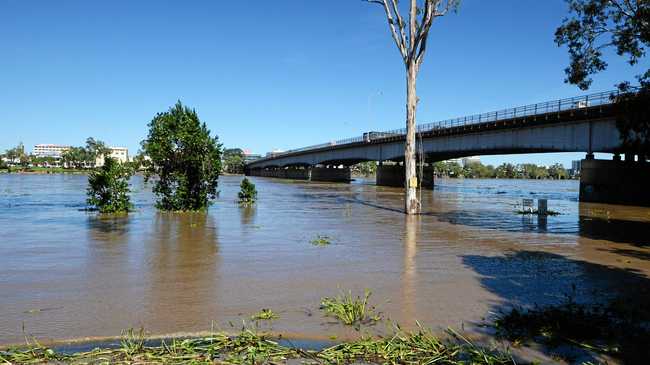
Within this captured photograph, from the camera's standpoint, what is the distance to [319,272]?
31.1 ft

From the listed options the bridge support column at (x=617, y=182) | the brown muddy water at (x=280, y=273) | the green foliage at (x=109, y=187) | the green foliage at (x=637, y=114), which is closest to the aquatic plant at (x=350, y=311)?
the brown muddy water at (x=280, y=273)

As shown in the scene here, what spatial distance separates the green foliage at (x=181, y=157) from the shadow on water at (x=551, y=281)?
15096mm

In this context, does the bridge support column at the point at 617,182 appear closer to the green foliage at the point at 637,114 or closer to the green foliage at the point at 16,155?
the green foliage at the point at 637,114

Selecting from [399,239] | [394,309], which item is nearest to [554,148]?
[399,239]

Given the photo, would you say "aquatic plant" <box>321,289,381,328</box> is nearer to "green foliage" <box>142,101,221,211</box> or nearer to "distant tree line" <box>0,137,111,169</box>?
"green foliage" <box>142,101,221,211</box>

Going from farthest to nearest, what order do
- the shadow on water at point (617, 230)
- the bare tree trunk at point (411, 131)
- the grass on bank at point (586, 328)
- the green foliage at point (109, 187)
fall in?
the bare tree trunk at point (411, 131) → the green foliage at point (109, 187) → the shadow on water at point (617, 230) → the grass on bank at point (586, 328)

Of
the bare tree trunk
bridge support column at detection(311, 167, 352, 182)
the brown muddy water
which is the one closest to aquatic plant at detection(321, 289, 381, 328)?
the brown muddy water

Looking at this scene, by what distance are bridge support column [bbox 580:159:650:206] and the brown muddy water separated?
67.9 ft

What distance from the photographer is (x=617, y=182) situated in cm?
3600

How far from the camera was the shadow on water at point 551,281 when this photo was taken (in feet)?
24.5

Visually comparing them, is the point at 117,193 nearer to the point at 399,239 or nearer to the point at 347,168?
the point at 399,239

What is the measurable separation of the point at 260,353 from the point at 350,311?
175cm

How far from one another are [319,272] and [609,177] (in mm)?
34598

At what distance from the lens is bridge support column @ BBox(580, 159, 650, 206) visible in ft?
116
